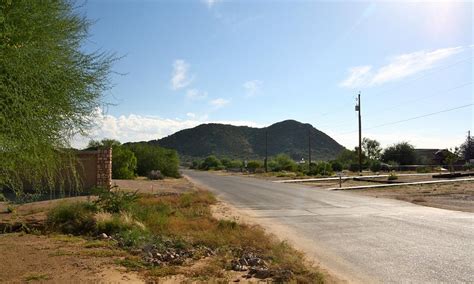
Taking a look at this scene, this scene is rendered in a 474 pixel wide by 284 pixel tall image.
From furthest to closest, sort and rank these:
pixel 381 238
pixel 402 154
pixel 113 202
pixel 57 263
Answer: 1. pixel 402 154
2. pixel 113 202
3. pixel 381 238
4. pixel 57 263

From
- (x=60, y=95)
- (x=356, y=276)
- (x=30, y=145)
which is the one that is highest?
(x=60, y=95)

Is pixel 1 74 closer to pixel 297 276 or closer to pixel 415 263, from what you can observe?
pixel 297 276

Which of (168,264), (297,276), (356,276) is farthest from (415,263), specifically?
(168,264)

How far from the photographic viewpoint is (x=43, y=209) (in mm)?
17516

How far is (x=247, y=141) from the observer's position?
153 m

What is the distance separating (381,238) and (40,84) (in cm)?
1026

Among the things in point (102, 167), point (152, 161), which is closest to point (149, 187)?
point (102, 167)

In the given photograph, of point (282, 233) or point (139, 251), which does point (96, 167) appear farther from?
point (139, 251)

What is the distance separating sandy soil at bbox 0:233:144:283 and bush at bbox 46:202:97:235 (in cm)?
162

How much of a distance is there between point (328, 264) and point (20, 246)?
278 inches

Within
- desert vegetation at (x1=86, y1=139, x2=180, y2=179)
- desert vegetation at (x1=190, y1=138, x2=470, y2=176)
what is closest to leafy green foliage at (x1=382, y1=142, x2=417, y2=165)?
desert vegetation at (x1=190, y1=138, x2=470, y2=176)

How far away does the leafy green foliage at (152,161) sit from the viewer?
175 feet

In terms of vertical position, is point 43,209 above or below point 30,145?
below

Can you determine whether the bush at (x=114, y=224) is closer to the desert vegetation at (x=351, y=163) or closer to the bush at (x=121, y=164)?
the bush at (x=121, y=164)
